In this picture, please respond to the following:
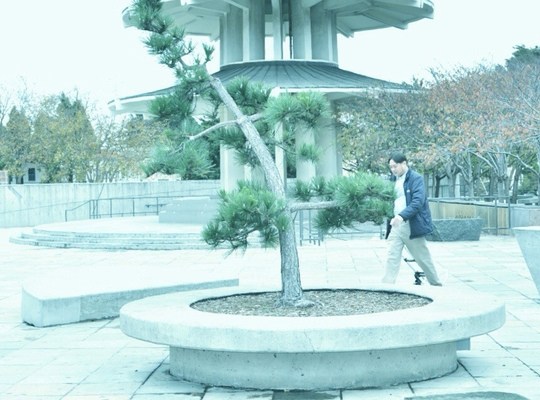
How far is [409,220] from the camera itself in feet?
36.2

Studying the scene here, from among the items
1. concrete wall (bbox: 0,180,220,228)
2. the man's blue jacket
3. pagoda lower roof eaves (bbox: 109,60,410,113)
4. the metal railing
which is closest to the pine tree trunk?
the man's blue jacket

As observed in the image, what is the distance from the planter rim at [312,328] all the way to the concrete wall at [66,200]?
32451 millimetres

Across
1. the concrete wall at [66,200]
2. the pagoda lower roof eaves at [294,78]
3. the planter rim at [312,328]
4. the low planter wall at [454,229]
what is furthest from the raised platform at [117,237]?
the planter rim at [312,328]

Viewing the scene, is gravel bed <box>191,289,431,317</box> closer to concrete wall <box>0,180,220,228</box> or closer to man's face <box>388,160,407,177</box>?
man's face <box>388,160,407,177</box>

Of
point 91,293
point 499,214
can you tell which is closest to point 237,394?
point 91,293

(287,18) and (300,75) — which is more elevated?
(287,18)

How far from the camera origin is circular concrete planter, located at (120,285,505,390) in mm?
6574

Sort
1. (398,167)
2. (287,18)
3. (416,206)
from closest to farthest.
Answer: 1. (416,206)
2. (398,167)
3. (287,18)

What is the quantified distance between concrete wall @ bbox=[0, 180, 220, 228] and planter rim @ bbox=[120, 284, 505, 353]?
1278 inches

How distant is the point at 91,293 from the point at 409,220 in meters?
3.86

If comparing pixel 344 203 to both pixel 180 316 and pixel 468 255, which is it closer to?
pixel 180 316

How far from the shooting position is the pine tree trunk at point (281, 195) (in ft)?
26.2

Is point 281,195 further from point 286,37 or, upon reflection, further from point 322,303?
point 286,37

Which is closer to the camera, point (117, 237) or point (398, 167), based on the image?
point (398, 167)
